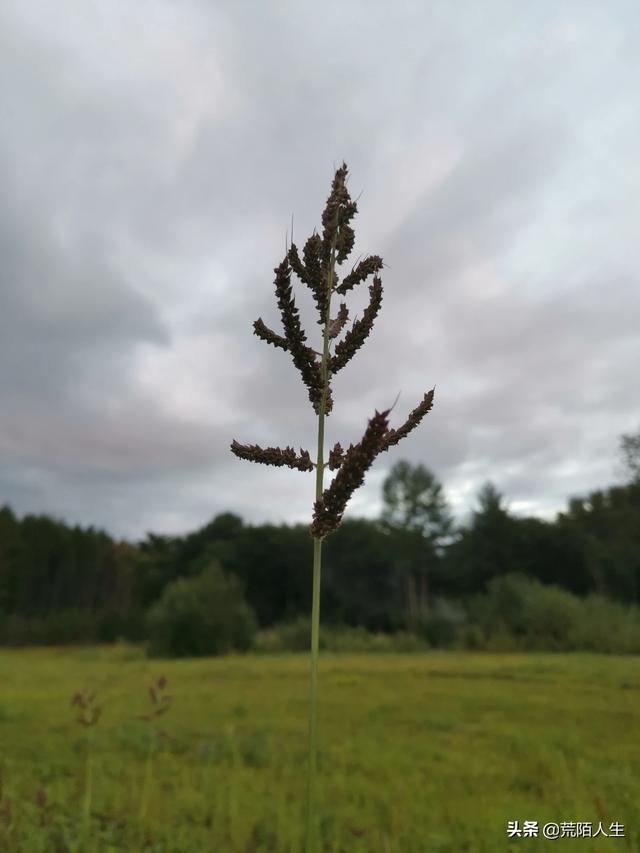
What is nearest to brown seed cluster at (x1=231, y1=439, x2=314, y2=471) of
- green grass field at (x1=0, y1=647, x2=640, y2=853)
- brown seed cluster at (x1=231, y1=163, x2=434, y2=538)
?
brown seed cluster at (x1=231, y1=163, x2=434, y2=538)

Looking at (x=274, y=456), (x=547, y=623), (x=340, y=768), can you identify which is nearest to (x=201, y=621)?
(x=547, y=623)

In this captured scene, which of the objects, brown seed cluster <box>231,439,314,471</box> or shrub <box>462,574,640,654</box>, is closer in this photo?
brown seed cluster <box>231,439,314,471</box>

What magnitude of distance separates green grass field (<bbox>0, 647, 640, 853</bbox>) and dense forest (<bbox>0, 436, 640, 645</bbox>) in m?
24.0

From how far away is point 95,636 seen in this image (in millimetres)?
53969

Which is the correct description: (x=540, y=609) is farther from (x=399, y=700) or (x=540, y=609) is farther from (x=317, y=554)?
(x=317, y=554)

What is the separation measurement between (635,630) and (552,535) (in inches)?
818

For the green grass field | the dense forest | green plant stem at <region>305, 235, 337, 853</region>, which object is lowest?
the green grass field

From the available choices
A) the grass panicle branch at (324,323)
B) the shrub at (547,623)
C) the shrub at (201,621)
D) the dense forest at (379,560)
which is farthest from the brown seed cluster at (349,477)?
the dense forest at (379,560)

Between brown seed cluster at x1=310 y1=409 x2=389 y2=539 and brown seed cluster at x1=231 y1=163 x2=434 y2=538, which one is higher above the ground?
brown seed cluster at x1=231 y1=163 x2=434 y2=538

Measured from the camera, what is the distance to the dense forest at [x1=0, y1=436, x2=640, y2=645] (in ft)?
156

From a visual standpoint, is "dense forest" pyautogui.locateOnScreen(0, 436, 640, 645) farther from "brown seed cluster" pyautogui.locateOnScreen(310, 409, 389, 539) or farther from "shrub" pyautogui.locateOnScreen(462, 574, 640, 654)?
"brown seed cluster" pyautogui.locateOnScreen(310, 409, 389, 539)

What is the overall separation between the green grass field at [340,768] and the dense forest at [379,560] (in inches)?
946

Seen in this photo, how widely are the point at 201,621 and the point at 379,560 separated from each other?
2670cm

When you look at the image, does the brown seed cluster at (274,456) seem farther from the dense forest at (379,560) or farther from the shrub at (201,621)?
the dense forest at (379,560)
